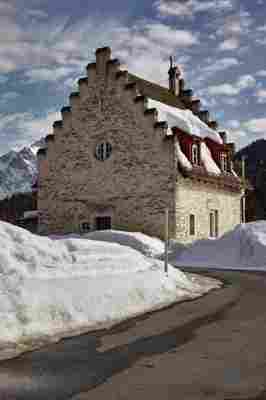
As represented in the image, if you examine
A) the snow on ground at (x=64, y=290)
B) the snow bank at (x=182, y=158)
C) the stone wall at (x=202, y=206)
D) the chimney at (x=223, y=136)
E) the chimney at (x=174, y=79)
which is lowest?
the snow on ground at (x=64, y=290)

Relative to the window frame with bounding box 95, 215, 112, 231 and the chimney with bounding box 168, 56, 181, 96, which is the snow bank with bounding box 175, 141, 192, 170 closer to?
the window frame with bounding box 95, 215, 112, 231

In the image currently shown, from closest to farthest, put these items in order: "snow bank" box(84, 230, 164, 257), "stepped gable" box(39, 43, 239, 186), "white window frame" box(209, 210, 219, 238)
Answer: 1. "snow bank" box(84, 230, 164, 257)
2. "stepped gable" box(39, 43, 239, 186)
3. "white window frame" box(209, 210, 219, 238)

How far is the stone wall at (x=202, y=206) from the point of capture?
28.9m

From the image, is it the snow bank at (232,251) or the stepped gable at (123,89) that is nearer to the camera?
the snow bank at (232,251)

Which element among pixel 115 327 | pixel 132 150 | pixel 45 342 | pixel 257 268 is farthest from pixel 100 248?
pixel 132 150

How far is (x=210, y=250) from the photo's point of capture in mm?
25328

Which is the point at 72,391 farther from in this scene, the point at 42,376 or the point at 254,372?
the point at 254,372

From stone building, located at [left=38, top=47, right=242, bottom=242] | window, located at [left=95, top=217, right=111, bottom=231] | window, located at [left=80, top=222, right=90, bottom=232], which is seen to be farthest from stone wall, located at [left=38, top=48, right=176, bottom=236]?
window, located at [left=95, top=217, right=111, bottom=231]

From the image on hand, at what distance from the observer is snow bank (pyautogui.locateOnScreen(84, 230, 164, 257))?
2596 centimetres

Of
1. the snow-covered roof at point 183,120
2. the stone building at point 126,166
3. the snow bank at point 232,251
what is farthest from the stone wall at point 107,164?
the snow bank at point 232,251

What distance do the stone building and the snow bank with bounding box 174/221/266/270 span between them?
2.94m

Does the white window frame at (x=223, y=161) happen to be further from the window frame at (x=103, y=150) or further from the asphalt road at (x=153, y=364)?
the asphalt road at (x=153, y=364)

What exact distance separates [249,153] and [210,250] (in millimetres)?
63717

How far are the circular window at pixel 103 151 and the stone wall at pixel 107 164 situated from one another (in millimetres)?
234
